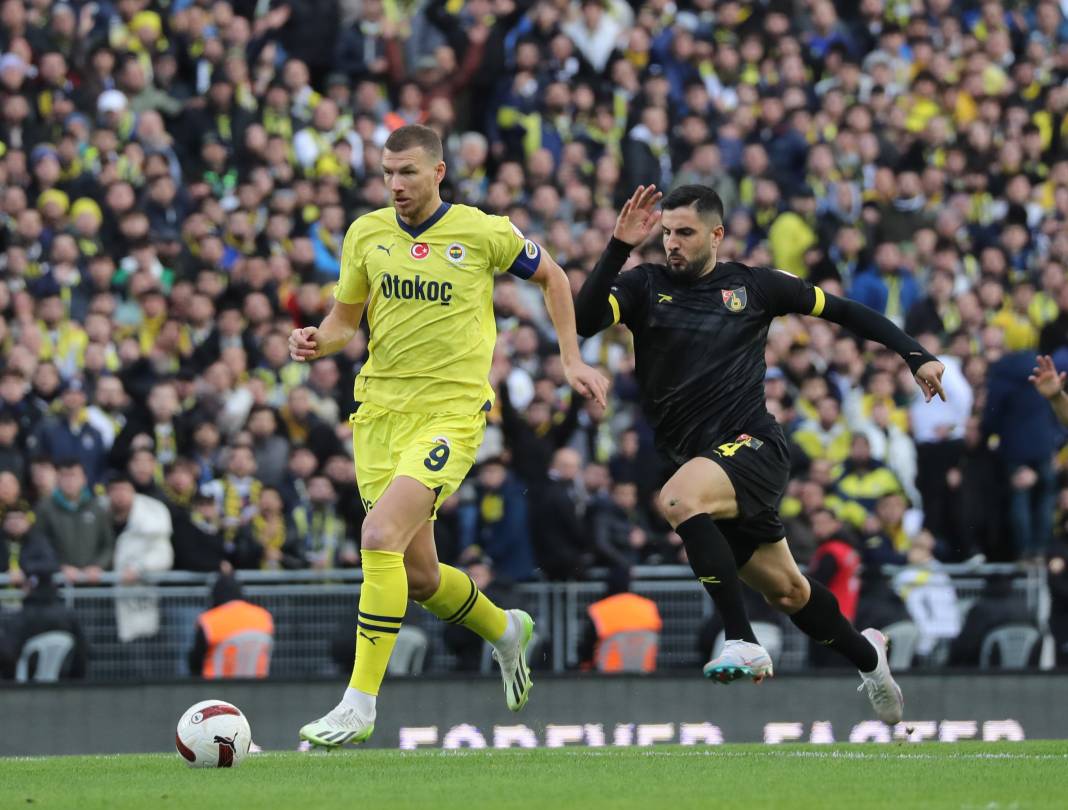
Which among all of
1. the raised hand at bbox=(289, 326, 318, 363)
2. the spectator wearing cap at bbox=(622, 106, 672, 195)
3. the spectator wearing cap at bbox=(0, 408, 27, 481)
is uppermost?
the spectator wearing cap at bbox=(622, 106, 672, 195)

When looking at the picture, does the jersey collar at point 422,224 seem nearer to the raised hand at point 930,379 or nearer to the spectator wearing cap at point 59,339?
the raised hand at point 930,379

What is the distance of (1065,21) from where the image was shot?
22.9 meters

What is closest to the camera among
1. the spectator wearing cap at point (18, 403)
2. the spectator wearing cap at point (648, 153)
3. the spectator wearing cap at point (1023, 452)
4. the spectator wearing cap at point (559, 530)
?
the spectator wearing cap at point (559, 530)

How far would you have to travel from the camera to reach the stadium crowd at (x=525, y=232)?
15391mm

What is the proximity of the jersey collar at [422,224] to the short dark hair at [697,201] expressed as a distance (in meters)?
1.05

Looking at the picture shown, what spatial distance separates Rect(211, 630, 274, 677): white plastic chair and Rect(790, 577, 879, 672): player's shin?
5.38m

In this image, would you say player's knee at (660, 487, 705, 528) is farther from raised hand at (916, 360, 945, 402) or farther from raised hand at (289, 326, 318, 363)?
raised hand at (289, 326, 318, 363)

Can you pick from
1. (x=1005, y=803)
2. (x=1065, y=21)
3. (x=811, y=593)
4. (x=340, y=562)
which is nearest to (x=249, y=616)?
(x=340, y=562)

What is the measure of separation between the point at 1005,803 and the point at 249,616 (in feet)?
26.3

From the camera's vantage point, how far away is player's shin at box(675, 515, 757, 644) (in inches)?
369

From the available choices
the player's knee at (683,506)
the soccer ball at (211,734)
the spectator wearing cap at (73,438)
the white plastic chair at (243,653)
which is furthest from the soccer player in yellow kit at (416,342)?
the spectator wearing cap at (73,438)

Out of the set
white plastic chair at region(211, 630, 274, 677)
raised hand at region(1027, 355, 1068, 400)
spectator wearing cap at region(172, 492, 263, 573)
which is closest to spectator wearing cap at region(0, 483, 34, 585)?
spectator wearing cap at region(172, 492, 263, 573)

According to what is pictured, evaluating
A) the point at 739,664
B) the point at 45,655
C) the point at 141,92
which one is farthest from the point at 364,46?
the point at 739,664

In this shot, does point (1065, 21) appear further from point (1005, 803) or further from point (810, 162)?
point (1005, 803)
